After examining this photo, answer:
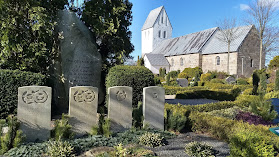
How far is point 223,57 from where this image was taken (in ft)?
102

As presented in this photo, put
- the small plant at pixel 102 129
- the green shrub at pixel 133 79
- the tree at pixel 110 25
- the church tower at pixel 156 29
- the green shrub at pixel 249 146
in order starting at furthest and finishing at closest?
the church tower at pixel 156 29, the tree at pixel 110 25, the green shrub at pixel 133 79, the small plant at pixel 102 129, the green shrub at pixel 249 146

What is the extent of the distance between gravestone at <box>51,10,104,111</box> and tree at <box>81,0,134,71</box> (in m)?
0.83

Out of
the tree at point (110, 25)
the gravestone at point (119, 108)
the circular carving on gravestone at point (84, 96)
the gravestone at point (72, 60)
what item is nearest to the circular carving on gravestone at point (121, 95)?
the gravestone at point (119, 108)

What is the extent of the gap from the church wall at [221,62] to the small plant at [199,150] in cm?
2836

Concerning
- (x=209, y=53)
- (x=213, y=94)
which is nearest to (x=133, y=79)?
(x=213, y=94)

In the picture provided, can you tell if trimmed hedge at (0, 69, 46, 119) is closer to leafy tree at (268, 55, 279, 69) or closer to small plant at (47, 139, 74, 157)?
small plant at (47, 139, 74, 157)

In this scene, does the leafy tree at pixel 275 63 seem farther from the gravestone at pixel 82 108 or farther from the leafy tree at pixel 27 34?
the gravestone at pixel 82 108

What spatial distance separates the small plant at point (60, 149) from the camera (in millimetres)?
3670

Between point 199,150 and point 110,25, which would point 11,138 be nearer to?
point 199,150

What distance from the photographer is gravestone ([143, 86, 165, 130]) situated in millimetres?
5391

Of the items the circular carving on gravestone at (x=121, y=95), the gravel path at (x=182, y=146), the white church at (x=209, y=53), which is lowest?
the gravel path at (x=182, y=146)

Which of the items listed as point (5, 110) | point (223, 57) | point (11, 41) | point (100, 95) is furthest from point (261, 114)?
point (223, 57)

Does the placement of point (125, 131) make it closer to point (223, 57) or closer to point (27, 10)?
point (27, 10)

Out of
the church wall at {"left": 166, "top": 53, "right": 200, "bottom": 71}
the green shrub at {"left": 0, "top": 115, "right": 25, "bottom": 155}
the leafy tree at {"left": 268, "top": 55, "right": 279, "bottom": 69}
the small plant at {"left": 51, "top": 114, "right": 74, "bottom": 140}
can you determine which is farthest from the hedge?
the church wall at {"left": 166, "top": 53, "right": 200, "bottom": 71}
